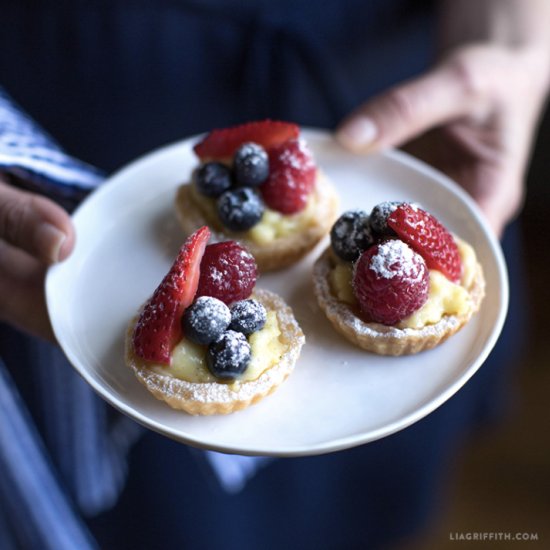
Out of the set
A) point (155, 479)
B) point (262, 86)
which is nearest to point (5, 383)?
point (155, 479)

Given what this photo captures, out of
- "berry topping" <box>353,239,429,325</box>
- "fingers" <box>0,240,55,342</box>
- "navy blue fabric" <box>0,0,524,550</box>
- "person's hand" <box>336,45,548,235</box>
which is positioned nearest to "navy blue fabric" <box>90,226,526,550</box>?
"navy blue fabric" <box>0,0,524,550</box>

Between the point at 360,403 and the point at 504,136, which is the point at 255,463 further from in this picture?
the point at 504,136

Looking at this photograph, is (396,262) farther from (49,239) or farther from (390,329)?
(49,239)

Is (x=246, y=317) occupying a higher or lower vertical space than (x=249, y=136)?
lower

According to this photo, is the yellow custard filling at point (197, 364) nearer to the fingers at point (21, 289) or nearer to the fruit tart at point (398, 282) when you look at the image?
the fruit tart at point (398, 282)

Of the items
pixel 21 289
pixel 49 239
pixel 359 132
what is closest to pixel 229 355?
pixel 49 239

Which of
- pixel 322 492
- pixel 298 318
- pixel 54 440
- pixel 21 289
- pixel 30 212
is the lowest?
pixel 322 492
